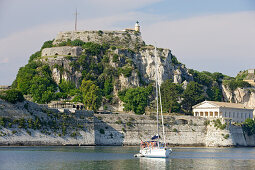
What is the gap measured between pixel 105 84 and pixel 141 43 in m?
20.4

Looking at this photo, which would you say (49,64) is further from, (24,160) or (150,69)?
(24,160)

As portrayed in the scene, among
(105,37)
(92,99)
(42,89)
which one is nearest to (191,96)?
(105,37)

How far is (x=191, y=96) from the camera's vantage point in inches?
4651

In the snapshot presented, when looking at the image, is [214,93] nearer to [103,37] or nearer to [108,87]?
[108,87]

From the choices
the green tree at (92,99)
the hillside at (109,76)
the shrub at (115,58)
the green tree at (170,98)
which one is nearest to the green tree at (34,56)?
the hillside at (109,76)

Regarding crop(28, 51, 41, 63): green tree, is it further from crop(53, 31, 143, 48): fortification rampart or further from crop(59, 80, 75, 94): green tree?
crop(59, 80, 75, 94): green tree

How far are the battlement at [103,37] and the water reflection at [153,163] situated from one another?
212ft

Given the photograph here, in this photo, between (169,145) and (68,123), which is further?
(169,145)

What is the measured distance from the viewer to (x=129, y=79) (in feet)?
385

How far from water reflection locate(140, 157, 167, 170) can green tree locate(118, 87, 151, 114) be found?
3903 cm

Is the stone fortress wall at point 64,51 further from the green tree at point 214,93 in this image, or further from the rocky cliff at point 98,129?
the green tree at point 214,93

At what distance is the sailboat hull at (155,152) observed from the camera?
6681 centimetres

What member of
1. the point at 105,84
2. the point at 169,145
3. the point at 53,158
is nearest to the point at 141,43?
the point at 105,84

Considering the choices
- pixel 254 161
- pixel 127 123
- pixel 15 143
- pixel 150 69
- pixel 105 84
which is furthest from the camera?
pixel 150 69
